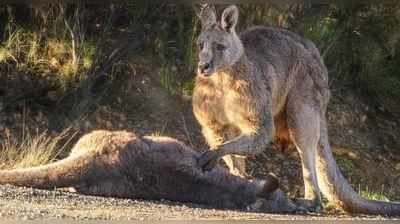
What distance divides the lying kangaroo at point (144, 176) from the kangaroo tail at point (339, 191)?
1376mm

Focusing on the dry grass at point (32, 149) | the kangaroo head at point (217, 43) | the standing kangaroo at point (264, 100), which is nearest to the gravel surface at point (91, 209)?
the standing kangaroo at point (264, 100)

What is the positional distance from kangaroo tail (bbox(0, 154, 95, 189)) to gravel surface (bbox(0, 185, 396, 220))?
157mm

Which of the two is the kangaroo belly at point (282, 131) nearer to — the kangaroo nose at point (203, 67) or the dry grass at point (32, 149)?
the kangaroo nose at point (203, 67)

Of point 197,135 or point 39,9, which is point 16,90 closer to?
point 39,9

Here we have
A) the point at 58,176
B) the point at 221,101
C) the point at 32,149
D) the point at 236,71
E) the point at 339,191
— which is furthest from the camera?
the point at 32,149

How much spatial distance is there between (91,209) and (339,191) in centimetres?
343

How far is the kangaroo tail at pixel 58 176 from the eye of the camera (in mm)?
8352

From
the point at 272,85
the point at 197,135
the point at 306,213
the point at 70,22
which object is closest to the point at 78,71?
the point at 70,22

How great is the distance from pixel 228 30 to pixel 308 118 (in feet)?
4.03

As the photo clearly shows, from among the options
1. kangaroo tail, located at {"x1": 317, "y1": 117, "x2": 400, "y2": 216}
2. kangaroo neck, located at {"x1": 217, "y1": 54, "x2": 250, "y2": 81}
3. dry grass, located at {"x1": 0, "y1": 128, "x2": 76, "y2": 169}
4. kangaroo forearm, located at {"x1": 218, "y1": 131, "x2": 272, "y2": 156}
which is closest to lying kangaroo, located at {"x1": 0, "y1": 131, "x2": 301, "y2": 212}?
kangaroo forearm, located at {"x1": 218, "y1": 131, "x2": 272, "y2": 156}

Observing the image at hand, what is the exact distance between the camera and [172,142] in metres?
8.82

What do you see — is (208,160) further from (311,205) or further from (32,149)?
(32,149)

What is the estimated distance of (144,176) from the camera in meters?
8.48

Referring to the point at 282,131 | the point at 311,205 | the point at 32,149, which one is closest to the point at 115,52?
the point at 32,149
